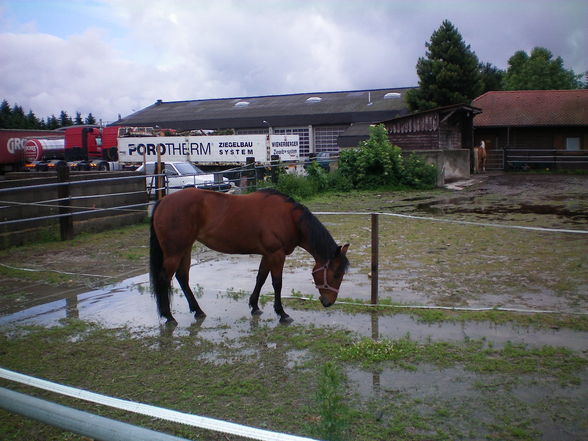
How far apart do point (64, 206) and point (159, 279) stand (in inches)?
255

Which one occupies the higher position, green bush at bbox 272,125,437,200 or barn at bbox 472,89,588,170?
barn at bbox 472,89,588,170

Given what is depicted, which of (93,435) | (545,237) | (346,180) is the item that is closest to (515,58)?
(346,180)

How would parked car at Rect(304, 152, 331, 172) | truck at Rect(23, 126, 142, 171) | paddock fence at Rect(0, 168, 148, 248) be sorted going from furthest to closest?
truck at Rect(23, 126, 142, 171), parked car at Rect(304, 152, 331, 172), paddock fence at Rect(0, 168, 148, 248)

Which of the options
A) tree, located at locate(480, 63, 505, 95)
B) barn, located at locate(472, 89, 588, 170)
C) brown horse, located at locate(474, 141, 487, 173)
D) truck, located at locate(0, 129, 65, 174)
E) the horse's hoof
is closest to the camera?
the horse's hoof

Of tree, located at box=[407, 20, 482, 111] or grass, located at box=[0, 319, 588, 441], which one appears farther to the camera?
tree, located at box=[407, 20, 482, 111]

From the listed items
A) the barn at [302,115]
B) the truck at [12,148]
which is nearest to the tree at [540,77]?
the barn at [302,115]

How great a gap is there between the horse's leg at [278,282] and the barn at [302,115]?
27.0m

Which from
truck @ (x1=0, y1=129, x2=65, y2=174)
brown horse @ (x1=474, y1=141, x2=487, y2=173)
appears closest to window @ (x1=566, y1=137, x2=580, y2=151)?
brown horse @ (x1=474, y1=141, x2=487, y2=173)

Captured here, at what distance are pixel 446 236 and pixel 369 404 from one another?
7.73 m

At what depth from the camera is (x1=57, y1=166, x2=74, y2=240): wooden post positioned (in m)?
11.6

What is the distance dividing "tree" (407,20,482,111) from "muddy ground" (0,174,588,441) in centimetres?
2694

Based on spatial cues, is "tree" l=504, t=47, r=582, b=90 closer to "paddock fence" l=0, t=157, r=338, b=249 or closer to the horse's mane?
"paddock fence" l=0, t=157, r=338, b=249

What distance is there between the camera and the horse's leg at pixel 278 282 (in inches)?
237

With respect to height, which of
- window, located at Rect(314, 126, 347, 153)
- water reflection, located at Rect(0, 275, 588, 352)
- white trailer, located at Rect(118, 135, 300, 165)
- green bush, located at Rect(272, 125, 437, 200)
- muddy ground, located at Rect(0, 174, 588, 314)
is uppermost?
window, located at Rect(314, 126, 347, 153)
